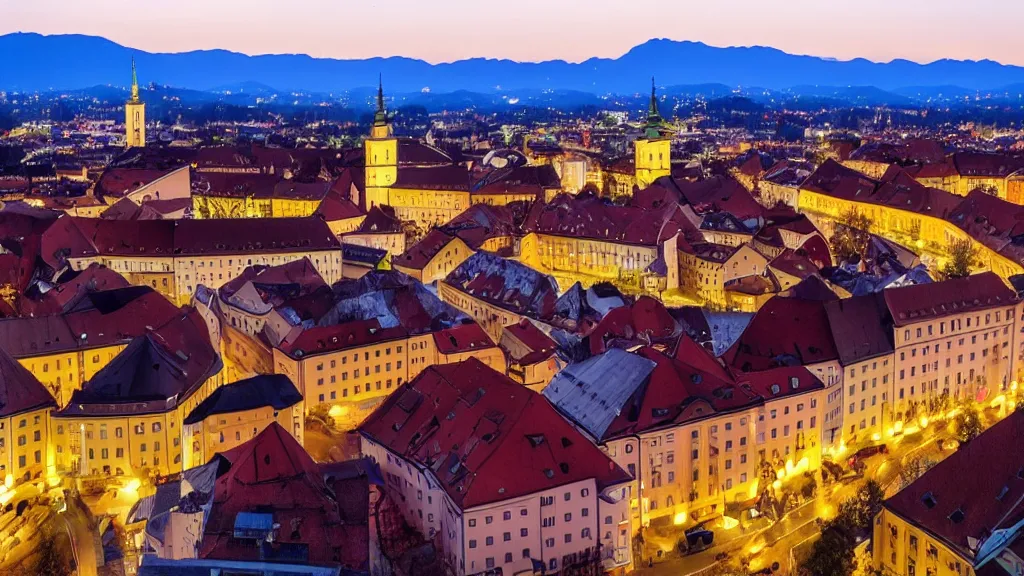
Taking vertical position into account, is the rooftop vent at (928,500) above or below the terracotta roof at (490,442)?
below

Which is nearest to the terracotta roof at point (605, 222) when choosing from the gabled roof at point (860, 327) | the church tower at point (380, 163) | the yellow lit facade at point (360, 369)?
the church tower at point (380, 163)

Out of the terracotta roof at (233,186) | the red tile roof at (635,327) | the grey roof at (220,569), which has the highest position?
the terracotta roof at (233,186)

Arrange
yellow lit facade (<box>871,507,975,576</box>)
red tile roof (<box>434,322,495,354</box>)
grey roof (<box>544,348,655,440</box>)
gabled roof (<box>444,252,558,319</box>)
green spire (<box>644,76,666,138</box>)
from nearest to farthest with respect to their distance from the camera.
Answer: yellow lit facade (<box>871,507,975,576</box>)
grey roof (<box>544,348,655,440</box>)
red tile roof (<box>434,322,495,354</box>)
gabled roof (<box>444,252,558,319</box>)
green spire (<box>644,76,666,138</box>)

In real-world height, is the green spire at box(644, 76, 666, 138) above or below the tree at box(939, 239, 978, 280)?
above

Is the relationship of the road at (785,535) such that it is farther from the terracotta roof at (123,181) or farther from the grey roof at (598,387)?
the terracotta roof at (123,181)

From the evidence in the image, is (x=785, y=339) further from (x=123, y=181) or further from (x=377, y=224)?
(x=123, y=181)

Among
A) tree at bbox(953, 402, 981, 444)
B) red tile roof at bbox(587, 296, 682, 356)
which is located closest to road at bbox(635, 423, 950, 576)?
tree at bbox(953, 402, 981, 444)

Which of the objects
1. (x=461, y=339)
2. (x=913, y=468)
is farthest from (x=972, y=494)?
(x=461, y=339)

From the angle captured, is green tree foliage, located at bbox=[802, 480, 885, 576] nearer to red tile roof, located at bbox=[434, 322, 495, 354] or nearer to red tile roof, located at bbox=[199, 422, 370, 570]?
red tile roof, located at bbox=[199, 422, 370, 570]
